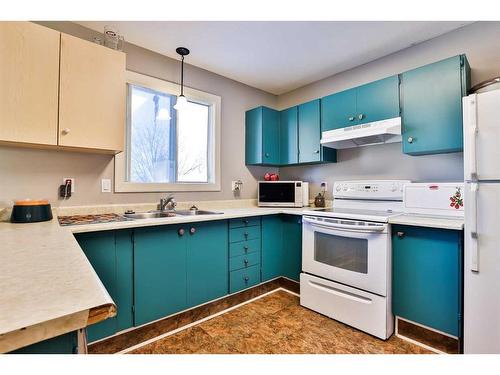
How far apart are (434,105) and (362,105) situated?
586mm

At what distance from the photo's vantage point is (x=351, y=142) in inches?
99.0

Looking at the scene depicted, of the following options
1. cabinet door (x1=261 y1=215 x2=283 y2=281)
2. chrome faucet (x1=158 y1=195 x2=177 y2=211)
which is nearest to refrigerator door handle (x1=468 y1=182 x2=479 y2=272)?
cabinet door (x1=261 y1=215 x2=283 y2=281)

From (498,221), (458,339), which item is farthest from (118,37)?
(458,339)

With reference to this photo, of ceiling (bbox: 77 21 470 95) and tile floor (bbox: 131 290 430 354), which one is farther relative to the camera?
ceiling (bbox: 77 21 470 95)

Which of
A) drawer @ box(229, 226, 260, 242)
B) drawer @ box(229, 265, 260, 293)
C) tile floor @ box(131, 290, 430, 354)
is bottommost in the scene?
tile floor @ box(131, 290, 430, 354)

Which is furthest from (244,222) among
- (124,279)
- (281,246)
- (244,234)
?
(124,279)

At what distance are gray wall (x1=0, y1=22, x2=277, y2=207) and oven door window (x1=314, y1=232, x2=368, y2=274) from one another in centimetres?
123

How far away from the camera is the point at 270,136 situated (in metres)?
3.05

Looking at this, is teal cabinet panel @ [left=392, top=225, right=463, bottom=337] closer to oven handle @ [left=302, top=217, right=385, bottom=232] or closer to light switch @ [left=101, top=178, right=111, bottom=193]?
oven handle @ [left=302, top=217, right=385, bottom=232]

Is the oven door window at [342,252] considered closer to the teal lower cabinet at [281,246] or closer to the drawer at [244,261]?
the teal lower cabinet at [281,246]

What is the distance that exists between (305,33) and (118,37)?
153 centimetres

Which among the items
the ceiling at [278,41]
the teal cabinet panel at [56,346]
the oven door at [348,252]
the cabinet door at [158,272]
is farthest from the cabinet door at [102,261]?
the ceiling at [278,41]

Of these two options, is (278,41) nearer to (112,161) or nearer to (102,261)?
(112,161)

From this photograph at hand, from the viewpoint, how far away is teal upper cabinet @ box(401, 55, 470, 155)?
71.0 inches
